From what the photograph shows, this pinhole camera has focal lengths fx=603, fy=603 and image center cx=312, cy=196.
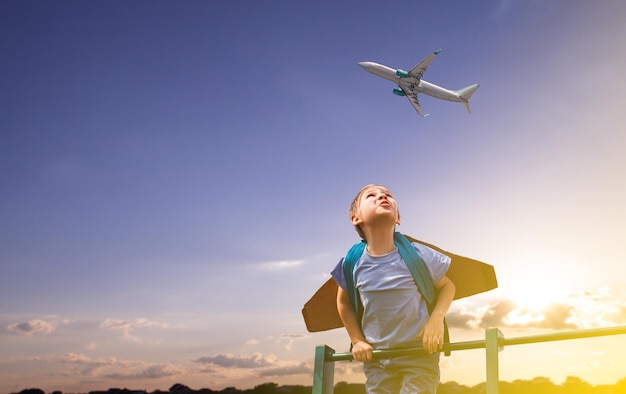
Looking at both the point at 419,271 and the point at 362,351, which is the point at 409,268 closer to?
the point at 419,271

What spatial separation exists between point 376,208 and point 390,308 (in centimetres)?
61

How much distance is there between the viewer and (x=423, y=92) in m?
38.1

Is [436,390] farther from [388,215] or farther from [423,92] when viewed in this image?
[423,92]

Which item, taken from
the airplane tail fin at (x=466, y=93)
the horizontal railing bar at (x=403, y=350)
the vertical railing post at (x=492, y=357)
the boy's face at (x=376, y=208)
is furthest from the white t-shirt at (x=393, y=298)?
the airplane tail fin at (x=466, y=93)

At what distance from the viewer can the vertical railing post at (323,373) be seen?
3.38 m

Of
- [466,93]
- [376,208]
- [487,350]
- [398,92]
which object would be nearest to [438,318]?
[487,350]

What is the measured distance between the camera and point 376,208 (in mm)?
3688

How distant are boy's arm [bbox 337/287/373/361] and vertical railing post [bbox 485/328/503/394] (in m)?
0.68

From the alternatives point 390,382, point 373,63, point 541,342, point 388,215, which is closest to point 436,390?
point 390,382

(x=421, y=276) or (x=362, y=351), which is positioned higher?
(x=421, y=276)

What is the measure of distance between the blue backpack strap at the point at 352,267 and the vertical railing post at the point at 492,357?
0.88m

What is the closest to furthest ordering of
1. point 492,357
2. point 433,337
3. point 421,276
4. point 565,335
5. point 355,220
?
point 565,335, point 492,357, point 433,337, point 421,276, point 355,220

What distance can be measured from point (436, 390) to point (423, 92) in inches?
1422

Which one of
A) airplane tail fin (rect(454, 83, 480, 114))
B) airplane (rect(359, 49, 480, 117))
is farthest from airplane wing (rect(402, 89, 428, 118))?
airplane tail fin (rect(454, 83, 480, 114))
